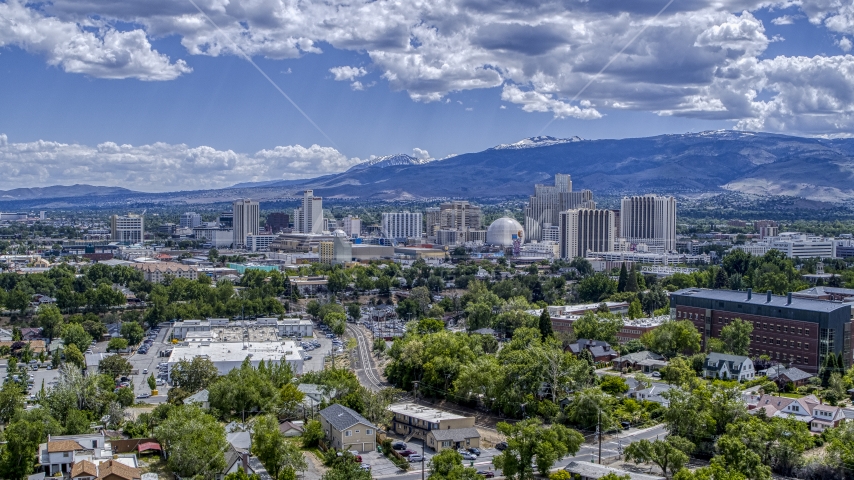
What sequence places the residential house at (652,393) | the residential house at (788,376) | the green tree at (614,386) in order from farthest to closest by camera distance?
1. the residential house at (788,376)
2. the green tree at (614,386)
3. the residential house at (652,393)

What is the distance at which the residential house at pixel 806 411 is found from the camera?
1869 cm

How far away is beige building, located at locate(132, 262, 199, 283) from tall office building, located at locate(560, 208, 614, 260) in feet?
90.9

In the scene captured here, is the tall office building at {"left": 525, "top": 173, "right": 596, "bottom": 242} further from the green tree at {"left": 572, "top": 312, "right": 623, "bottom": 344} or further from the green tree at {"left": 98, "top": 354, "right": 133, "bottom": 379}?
the green tree at {"left": 98, "top": 354, "right": 133, "bottom": 379}

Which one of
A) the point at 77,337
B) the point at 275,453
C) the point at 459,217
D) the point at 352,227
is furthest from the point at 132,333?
the point at 352,227

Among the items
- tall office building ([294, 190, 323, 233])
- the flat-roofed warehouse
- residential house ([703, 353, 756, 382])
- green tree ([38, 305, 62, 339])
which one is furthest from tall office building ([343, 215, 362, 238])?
residential house ([703, 353, 756, 382])

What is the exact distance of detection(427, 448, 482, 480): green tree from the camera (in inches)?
568

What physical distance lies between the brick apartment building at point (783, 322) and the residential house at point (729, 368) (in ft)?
7.00

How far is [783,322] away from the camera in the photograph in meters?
25.5

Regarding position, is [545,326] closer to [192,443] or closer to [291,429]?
[291,429]

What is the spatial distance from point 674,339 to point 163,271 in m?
32.8

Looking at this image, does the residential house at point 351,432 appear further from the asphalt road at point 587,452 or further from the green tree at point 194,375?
the green tree at point 194,375

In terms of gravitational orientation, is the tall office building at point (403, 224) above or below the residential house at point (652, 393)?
above

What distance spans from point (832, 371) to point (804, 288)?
15.3 m

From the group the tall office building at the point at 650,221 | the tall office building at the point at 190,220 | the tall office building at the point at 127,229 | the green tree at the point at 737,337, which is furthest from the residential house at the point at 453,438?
the tall office building at the point at 190,220
